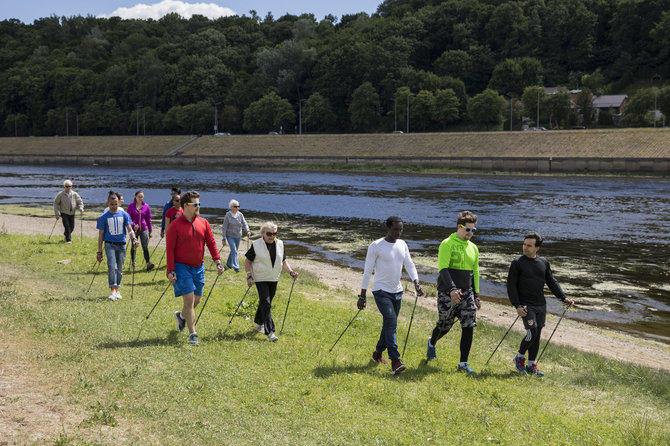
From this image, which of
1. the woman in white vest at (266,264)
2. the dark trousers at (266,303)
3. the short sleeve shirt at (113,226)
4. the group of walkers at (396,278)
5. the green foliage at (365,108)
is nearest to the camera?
the group of walkers at (396,278)

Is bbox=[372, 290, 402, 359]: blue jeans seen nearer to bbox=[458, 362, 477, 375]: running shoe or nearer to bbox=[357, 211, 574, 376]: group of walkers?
bbox=[357, 211, 574, 376]: group of walkers

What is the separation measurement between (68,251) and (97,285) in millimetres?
5657

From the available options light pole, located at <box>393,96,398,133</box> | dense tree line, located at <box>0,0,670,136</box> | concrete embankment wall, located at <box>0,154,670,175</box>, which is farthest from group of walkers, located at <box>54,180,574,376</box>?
light pole, located at <box>393,96,398,133</box>

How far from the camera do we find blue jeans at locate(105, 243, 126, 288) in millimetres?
12172

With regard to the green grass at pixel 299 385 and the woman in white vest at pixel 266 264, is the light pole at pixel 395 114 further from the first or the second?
the woman in white vest at pixel 266 264

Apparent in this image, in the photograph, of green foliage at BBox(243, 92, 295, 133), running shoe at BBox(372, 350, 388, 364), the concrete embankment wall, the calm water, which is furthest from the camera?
green foliage at BBox(243, 92, 295, 133)

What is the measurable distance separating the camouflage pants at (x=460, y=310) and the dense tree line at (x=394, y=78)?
330 feet

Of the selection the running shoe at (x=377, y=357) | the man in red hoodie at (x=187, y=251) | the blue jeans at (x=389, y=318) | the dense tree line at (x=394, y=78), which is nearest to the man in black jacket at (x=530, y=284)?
the blue jeans at (x=389, y=318)

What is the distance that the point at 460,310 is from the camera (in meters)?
8.62

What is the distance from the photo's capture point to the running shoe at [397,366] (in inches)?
329

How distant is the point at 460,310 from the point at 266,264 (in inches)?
124

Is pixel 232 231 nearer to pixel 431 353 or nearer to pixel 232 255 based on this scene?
pixel 232 255

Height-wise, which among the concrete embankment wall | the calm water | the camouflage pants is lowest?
the calm water

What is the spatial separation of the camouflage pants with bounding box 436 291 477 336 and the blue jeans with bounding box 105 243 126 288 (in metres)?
7.05
